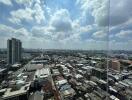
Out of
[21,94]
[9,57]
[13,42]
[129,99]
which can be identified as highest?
Result: [13,42]

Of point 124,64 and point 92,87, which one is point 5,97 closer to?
point 92,87

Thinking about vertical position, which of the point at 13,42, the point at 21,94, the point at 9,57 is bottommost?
the point at 21,94

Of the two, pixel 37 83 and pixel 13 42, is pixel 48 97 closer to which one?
pixel 37 83

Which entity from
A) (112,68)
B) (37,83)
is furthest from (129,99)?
(112,68)

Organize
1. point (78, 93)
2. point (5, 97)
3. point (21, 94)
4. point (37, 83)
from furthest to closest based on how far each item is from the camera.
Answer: point (37, 83), point (78, 93), point (21, 94), point (5, 97)

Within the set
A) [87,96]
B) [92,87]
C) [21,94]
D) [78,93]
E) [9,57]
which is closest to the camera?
[21,94]

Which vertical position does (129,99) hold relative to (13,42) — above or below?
below

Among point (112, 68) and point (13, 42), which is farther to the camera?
point (13, 42)

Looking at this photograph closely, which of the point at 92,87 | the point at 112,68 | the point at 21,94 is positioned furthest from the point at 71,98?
the point at 112,68

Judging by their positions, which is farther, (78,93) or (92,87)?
(92,87)
